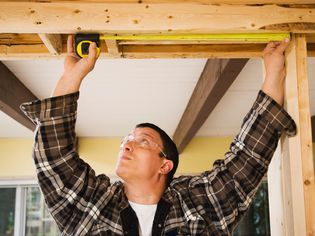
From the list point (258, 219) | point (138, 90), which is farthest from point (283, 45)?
point (258, 219)

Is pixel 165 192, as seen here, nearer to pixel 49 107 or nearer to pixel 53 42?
pixel 49 107

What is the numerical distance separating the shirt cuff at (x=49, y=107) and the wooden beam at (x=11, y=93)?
4.67 feet

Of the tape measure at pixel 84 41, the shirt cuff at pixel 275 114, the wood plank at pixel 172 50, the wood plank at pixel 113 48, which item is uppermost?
the wood plank at pixel 172 50

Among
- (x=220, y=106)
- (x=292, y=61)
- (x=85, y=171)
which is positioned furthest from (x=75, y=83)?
(x=220, y=106)

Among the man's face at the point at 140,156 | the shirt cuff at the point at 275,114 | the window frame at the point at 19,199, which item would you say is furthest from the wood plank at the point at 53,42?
the window frame at the point at 19,199

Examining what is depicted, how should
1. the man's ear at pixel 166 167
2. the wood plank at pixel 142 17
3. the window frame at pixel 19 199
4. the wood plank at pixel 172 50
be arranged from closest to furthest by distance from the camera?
the wood plank at pixel 142 17
the wood plank at pixel 172 50
the man's ear at pixel 166 167
the window frame at pixel 19 199

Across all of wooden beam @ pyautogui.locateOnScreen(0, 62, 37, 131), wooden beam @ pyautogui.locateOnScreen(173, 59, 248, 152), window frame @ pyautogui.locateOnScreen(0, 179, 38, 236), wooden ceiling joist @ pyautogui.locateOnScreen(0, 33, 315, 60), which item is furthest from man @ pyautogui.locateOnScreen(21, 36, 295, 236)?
window frame @ pyautogui.locateOnScreen(0, 179, 38, 236)

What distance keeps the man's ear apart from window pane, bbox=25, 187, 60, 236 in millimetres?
4426

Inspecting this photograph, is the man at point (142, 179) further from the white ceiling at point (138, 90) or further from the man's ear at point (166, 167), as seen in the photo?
the white ceiling at point (138, 90)

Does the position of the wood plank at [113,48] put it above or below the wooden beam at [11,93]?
below

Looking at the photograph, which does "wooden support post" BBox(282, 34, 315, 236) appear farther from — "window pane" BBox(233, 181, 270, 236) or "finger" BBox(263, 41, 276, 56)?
"window pane" BBox(233, 181, 270, 236)

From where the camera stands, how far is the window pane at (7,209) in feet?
19.3

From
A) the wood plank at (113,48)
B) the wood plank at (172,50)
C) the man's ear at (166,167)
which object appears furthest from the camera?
the man's ear at (166,167)

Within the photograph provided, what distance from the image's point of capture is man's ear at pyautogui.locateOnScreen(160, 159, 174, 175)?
1878 mm
